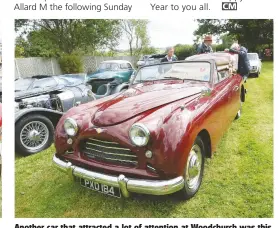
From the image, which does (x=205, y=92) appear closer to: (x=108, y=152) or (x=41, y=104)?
(x=108, y=152)

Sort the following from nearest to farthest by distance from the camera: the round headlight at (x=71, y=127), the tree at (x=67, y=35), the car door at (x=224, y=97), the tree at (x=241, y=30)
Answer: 1. the round headlight at (x=71, y=127)
2. the car door at (x=224, y=97)
3. the tree at (x=67, y=35)
4. the tree at (x=241, y=30)

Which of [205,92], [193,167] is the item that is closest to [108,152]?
[193,167]

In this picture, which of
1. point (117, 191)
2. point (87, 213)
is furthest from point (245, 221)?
point (87, 213)

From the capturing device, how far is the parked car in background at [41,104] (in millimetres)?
3588

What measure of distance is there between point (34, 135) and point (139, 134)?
2.27 meters

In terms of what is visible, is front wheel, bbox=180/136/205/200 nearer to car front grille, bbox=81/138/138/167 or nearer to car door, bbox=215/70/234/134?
car front grille, bbox=81/138/138/167

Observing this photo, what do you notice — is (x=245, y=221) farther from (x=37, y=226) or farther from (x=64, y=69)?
(x=64, y=69)

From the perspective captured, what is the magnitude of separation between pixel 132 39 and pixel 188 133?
17.4 meters

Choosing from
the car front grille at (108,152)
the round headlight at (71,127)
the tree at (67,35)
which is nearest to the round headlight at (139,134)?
the car front grille at (108,152)

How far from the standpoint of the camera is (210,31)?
1383 centimetres

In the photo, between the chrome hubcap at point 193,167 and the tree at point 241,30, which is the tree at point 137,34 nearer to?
the tree at point 241,30

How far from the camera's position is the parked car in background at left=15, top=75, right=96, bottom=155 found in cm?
359

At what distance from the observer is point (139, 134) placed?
2014 mm

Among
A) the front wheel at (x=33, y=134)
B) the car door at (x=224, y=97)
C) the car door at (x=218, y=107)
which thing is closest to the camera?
the car door at (x=218, y=107)
